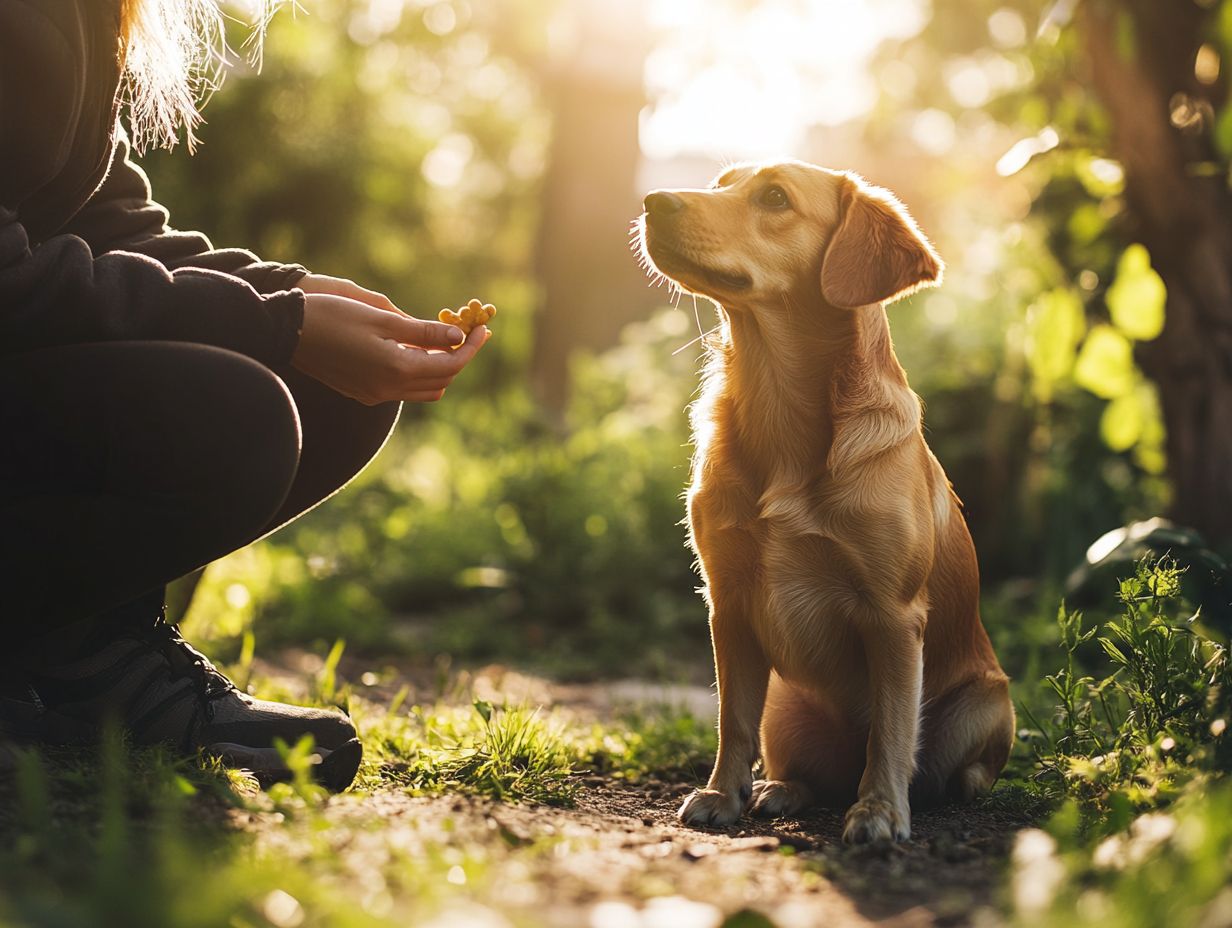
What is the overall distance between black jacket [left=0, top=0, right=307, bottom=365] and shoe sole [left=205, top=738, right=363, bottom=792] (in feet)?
2.64

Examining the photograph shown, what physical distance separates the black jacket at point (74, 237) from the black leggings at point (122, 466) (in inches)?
2.5

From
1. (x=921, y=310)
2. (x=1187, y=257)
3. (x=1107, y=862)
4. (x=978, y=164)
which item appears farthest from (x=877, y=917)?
(x=978, y=164)

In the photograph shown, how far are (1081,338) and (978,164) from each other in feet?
25.4

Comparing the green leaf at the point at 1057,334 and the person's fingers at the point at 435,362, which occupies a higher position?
the green leaf at the point at 1057,334

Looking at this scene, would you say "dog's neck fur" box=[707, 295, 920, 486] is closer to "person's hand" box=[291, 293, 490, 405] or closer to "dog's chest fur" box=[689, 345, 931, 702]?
"dog's chest fur" box=[689, 345, 931, 702]

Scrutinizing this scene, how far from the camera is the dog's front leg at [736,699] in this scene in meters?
2.67

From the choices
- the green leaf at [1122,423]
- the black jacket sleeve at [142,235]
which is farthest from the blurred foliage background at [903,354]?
the black jacket sleeve at [142,235]

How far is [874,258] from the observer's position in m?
2.87

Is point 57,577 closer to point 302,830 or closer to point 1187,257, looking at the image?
point 302,830

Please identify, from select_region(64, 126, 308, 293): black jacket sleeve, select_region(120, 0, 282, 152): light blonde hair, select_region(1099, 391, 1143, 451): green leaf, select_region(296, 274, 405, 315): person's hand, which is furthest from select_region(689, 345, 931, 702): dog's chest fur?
select_region(1099, 391, 1143, 451): green leaf

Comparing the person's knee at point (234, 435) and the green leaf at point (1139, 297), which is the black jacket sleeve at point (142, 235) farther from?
the green leaf at point (1139, 297)

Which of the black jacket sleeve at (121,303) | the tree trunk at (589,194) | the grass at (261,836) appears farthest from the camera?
the tree trunk at (589,194)

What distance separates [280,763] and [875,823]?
4.04 feet

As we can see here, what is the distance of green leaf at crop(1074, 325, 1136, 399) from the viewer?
181 inches
